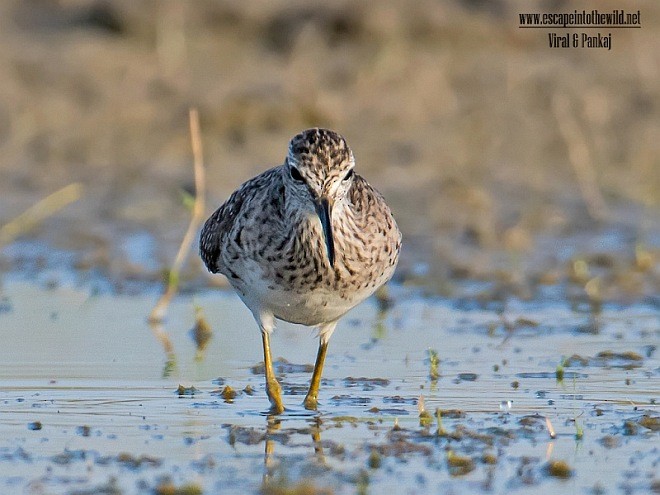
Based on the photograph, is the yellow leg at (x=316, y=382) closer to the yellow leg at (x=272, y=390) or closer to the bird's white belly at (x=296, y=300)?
the yellow leg at (x=272, y=390)

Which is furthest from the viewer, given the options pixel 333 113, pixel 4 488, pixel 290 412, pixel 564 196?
pixel 333 113

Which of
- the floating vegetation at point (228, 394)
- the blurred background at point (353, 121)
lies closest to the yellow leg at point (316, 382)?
the floating vegetation at point (228, 394)

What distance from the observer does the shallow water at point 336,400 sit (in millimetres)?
6414

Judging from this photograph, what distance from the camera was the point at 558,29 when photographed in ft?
56.5

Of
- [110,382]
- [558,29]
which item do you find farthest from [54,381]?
[558,29]

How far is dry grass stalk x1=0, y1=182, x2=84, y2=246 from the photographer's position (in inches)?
488

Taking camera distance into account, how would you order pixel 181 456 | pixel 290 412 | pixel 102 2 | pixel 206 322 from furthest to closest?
pixel 102 2 → pixel 206 322 → pixel 290 412 → pixel 181 456

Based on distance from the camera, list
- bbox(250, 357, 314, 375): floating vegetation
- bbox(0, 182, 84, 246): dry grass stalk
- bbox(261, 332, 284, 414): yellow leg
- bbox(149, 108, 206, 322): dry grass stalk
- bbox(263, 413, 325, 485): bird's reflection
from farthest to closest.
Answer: bbox(0, 182, 84, 246): dry grass stalk
bbox(149, 108, 206, 322): dry grass stalk
bbox(250, 357, 314, 375): floating vegetation
bbox(261, 332, 284, 414): yellow leg
bbox(263, 413, 325, 485): bird's reflection

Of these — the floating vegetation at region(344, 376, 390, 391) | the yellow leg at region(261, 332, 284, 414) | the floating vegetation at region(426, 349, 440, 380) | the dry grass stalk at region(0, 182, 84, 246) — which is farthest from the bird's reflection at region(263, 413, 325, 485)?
the dry grass stalk at region(0, 182, 84, 246)

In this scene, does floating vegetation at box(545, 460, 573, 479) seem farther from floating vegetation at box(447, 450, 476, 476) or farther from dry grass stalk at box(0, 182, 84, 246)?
dry grass stalk at box(0, 182, 84, 246)

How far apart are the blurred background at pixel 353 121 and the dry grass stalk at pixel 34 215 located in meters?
0.06

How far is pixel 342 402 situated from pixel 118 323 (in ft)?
9.17

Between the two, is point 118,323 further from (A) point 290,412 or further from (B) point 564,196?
(B) point 564,196

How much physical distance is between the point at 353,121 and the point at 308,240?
8.66m
